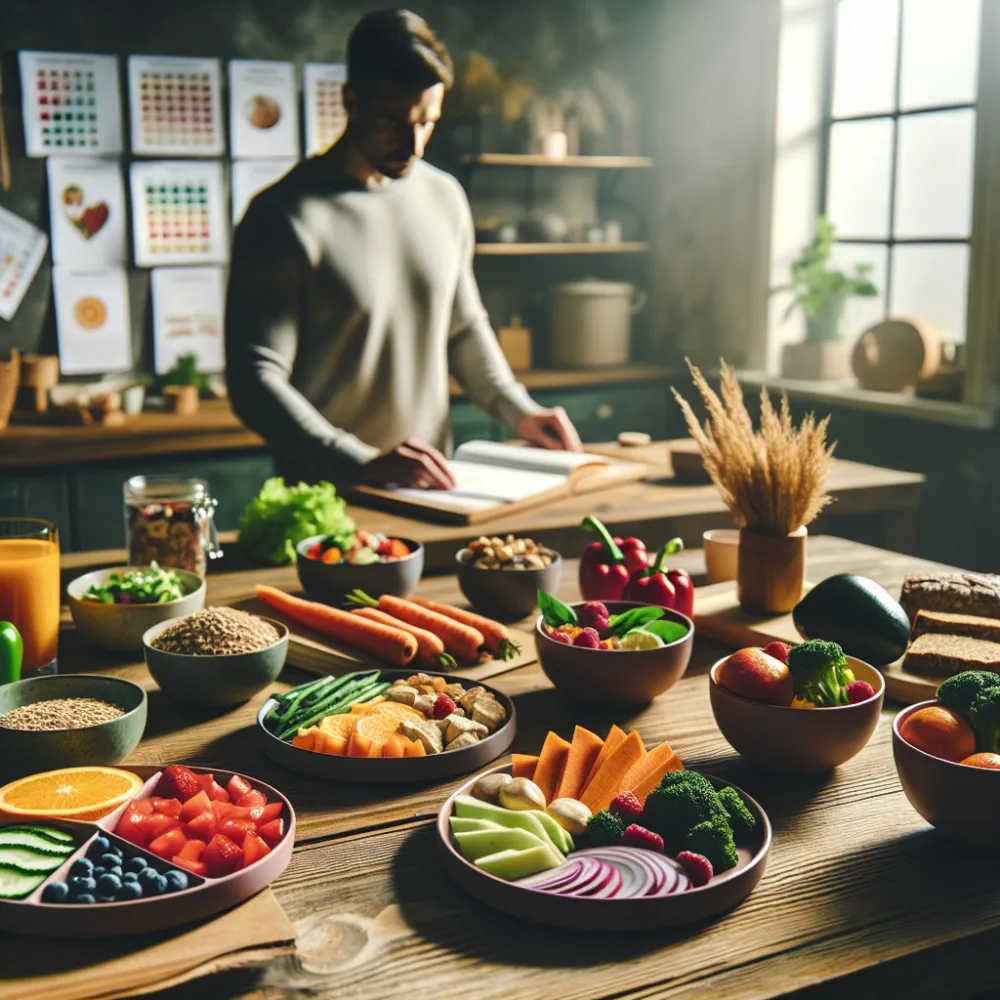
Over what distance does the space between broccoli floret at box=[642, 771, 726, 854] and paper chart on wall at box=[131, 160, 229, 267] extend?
403 cm

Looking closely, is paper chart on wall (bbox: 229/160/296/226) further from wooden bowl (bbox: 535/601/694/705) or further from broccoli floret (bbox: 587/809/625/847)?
broccoli floret (bbox: 587/809/625/847)

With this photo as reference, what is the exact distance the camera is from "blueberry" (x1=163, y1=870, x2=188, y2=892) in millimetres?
901

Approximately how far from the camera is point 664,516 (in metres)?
2.39

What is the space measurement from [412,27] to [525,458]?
98 centimetres

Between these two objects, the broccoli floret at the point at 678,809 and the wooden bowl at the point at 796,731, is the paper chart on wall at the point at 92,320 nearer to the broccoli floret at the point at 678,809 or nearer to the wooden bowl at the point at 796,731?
the wooden bowl at the point at 796,731

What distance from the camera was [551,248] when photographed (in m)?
4.88

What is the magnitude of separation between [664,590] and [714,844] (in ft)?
2.19

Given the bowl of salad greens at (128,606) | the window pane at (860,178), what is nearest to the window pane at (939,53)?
the window pane at (860,178)

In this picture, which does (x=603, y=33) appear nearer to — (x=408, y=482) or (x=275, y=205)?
(x=275, y=205)

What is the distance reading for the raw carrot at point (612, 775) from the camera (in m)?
1.07

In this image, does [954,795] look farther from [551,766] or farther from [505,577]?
[505,577]

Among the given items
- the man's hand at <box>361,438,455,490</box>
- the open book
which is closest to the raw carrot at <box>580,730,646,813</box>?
Answer: the open book

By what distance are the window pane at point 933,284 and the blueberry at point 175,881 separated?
3.60 meters

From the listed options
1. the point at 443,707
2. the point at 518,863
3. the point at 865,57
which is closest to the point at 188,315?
the point at 865,57
